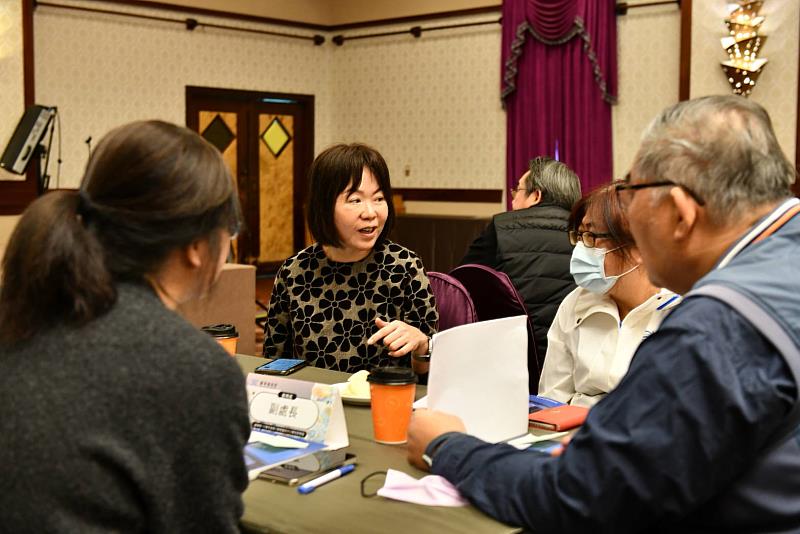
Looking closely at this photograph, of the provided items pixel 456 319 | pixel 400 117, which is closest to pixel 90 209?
pixel 456 319

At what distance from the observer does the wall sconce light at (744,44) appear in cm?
696

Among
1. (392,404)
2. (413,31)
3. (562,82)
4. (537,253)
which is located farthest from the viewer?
(413,31)

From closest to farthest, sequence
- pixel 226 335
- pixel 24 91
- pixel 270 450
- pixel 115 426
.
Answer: pixel 115 426 < pixel 270 450 < pixel 226 335 < pixel 24 91

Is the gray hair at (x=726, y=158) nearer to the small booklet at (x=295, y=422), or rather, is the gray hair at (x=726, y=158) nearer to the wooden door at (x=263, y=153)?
the small booklet at (x=295, y=422)

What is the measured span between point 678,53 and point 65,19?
5446mm

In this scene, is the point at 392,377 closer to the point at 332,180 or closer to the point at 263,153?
the point at 332,180

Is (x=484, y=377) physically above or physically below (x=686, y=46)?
below

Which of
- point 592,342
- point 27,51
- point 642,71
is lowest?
point 592,342

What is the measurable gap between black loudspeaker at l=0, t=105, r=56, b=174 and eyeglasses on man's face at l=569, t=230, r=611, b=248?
555 cm

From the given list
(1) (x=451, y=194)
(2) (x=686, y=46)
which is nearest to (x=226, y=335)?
(2) (x=686, y=46)

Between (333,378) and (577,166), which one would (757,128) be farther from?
(577,166)

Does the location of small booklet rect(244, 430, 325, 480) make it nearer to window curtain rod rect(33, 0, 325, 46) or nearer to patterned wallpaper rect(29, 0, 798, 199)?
patterned wallpaper rect(29, 0, 798, 199)

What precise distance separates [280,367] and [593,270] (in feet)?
2.98

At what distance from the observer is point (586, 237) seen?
2.69 meters
